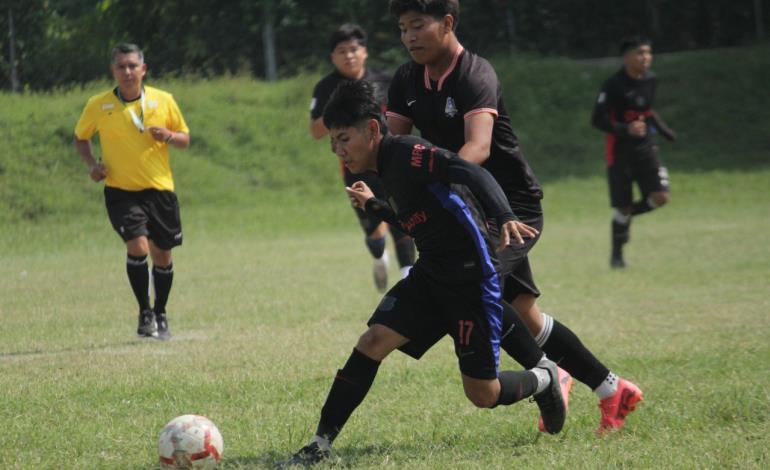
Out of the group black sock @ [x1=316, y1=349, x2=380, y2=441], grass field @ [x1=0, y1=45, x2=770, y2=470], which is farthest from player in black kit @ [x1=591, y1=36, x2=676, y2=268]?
black sock @ [x1=316, y1=349, x2=380, y2=441]

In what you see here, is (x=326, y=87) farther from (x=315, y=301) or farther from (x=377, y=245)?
(x=315, y=301)

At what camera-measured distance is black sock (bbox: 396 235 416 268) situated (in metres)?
10.6

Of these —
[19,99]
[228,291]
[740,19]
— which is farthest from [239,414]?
[740,19]

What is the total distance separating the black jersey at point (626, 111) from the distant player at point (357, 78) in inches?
125

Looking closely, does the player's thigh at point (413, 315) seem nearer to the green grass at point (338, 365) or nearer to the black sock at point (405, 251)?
the green grass at point (338, 365)

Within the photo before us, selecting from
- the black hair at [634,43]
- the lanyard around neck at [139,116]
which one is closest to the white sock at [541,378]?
the lanyard around neck at [139,116]

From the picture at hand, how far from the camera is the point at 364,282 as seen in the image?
12.0 metres

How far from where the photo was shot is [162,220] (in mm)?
8562

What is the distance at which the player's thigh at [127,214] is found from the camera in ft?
Result: 27.6

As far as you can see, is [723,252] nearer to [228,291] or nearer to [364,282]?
[364,282]

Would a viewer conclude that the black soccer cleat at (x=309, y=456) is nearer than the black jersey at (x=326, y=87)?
Yes

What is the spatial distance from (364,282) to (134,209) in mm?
3933

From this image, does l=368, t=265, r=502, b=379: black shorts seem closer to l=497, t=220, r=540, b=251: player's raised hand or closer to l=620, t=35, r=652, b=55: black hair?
l=497, t=220, r=540, b=251: player's raised hand

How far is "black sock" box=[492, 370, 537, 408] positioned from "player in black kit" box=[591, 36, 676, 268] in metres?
8.11
